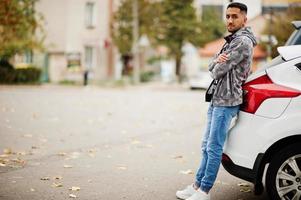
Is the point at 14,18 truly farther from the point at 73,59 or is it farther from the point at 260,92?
the point at 73,59

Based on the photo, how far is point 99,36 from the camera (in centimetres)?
4422

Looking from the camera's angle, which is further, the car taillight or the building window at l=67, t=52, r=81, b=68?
the building window at l=67, t=52, r=81, b=68

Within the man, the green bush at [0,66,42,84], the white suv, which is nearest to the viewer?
Result: the white suv

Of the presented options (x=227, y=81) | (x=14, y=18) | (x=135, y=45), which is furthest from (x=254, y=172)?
(x=135, y=45)

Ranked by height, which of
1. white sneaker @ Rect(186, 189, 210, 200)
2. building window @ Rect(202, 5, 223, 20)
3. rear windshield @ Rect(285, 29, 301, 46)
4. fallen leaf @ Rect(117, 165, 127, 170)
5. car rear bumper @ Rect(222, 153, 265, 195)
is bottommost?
fallen leaf @ Rect(117, 165, 127, 170)

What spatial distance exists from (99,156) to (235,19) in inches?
160

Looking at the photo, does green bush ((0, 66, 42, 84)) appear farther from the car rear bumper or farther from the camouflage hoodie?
the car rear bumper

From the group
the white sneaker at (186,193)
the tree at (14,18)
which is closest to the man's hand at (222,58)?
the white sneaker at (186,193)

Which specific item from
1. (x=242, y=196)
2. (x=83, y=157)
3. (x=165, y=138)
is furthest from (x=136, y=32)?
(x=242, y=196)

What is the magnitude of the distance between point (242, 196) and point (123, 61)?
1722 inches

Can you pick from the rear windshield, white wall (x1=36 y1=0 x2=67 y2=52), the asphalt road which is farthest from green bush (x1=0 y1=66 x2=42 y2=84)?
the rear windshield

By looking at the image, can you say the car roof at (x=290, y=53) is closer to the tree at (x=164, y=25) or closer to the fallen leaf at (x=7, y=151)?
the fallen leaf at (x=7, y=151)

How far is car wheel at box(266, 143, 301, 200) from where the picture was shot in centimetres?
505

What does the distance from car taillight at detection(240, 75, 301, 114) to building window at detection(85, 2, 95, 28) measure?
3908 cm
